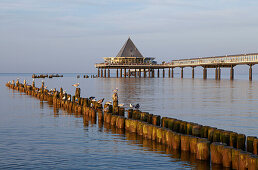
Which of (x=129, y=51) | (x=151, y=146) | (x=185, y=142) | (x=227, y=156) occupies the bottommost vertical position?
(x=151, y=146)

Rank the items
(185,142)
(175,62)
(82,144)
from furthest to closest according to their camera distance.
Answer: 1. (175,62)
2. (82,144)
3. (185,142)

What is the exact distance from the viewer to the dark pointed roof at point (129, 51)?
152 m

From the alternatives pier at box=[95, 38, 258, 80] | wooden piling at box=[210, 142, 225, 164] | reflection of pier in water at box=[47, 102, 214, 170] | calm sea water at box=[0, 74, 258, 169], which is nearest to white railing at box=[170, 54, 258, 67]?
pier at box=[95, 38, 258, 80]

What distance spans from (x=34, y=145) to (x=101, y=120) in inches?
330

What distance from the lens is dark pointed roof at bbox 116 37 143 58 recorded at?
152m

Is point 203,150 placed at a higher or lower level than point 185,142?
lower

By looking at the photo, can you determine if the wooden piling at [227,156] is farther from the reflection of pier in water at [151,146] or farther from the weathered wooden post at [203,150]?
the weathered wooden post at [203,150]

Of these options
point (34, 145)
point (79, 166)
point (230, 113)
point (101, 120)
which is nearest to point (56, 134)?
point (34, 145)

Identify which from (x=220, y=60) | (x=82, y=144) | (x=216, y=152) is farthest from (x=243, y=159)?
(x=220, y=60)

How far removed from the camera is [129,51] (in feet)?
500

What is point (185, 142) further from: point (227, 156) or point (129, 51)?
point (129, 51)

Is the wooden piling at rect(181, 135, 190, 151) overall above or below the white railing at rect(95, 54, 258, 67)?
below

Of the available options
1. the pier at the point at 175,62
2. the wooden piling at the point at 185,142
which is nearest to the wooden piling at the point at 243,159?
the wooden piling at the point at 185,142

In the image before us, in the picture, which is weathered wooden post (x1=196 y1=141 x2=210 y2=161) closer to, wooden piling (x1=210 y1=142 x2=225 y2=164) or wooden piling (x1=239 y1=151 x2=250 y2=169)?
wooden piling (x1=210 y1=142 x2=225 y2=164)
